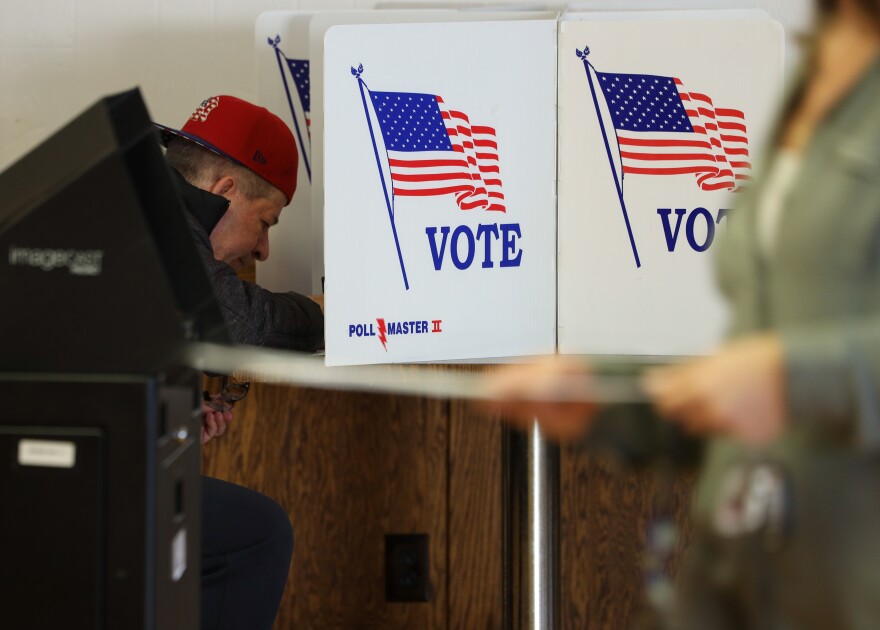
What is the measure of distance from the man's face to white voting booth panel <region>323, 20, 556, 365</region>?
37cm

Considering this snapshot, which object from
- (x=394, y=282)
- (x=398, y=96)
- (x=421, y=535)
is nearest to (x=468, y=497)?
(x=421, y=535)

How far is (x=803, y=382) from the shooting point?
27.9 inches

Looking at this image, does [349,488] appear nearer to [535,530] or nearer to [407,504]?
[407,504]

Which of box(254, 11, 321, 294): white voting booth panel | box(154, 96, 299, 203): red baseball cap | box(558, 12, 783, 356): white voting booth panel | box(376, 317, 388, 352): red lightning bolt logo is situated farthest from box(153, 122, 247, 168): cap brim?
box(558, 12, 783, 356): white voting booth panel

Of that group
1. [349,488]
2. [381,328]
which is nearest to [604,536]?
[349,488]

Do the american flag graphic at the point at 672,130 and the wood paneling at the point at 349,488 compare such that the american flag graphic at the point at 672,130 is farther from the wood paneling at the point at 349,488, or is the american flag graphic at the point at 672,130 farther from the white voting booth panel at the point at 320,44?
the wood paneling at the point at 349,488

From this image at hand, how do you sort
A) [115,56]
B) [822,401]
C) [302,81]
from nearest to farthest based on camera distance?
[822,401] < [302,81] < [115,56]

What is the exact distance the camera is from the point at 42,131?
2.71m

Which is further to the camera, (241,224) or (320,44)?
(320,44)

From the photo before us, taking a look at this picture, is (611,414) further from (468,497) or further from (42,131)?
(42,131)

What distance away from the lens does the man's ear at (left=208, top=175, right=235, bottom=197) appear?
7.07 feet

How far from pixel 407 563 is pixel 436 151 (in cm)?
95

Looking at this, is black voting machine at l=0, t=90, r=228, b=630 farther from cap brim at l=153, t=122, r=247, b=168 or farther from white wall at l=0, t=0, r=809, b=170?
white wall at l=0, t=0, r=809, b=170

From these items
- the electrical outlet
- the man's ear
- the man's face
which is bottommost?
the electrical outlet
